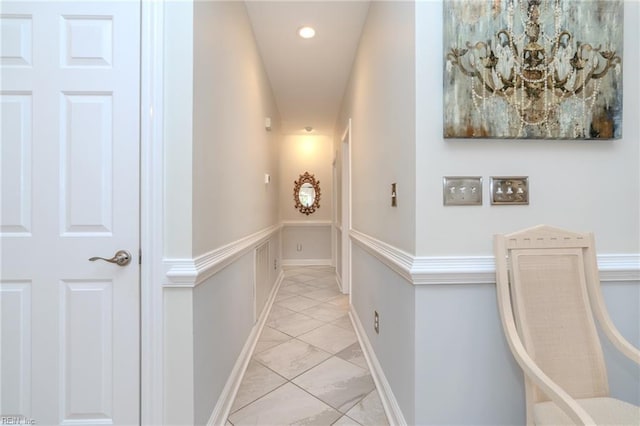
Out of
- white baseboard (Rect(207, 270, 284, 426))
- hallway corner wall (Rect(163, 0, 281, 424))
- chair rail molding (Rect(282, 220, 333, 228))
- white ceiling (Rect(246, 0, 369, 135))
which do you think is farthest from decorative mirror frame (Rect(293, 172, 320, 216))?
hallway corner wall (Rect(163, 0, 281, 424))

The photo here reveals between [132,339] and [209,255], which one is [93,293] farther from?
[209,255]

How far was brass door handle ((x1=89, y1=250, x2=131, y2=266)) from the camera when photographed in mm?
1169

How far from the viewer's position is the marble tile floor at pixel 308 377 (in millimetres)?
1523

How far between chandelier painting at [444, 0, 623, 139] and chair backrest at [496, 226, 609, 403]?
46 centimetres

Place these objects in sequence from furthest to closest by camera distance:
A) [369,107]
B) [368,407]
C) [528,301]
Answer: [369,107], [368,407], [528,301]

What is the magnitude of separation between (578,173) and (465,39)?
780mm

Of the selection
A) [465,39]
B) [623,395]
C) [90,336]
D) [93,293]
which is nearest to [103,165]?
[93,293]

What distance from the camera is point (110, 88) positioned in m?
1.19

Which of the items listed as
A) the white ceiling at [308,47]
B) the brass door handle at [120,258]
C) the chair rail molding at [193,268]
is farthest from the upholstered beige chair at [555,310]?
the white ceiling at [308,47]

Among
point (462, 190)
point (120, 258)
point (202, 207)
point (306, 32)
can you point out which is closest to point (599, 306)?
point (462, 190)

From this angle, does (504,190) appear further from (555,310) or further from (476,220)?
(555,310)

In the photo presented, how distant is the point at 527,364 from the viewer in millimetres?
971

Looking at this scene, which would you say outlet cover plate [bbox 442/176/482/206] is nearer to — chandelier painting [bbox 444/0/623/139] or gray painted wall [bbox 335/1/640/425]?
gray painted wall [bbox 335/1/640/425]

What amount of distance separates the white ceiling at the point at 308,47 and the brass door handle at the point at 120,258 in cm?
197
